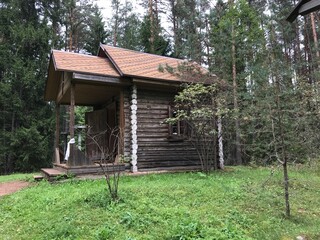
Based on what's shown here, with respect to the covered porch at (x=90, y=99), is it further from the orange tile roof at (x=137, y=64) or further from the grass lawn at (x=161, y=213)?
the grass lawn at (x=161, y=213)

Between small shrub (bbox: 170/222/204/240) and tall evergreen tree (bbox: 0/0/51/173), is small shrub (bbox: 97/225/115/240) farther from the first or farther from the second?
tall evergreen tree (bbox: 0/0/51/173)

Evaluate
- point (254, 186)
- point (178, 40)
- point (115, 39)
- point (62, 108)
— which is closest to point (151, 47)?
point (178, 40)

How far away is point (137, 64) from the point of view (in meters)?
11.9

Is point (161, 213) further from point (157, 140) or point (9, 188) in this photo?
point (9, 188)

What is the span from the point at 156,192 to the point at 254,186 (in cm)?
313

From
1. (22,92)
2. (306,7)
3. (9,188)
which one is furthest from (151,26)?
(306,7)

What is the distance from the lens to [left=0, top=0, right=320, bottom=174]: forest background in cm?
1545

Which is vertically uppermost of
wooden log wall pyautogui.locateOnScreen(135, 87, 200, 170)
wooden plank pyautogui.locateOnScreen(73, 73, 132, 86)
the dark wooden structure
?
wooden plank pyautogui.locateOnScreen(73, 73, 132, 86)

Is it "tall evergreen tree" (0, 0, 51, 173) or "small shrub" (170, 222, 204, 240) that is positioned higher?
"tall evergreen tree" (0, 0, 51, 173)

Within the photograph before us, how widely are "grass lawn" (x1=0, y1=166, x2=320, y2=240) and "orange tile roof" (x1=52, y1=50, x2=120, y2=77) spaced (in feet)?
12.6

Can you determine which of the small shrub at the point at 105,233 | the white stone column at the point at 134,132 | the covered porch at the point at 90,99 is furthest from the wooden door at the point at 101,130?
the small shrub at the point at 105,233

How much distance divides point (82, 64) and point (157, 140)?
3.91 m

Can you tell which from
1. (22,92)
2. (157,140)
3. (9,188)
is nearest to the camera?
(9,188)

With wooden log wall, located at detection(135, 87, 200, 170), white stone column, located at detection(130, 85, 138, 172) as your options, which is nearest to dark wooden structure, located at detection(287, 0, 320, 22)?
white stone column, located at detection(130, 85, 138, 172)
